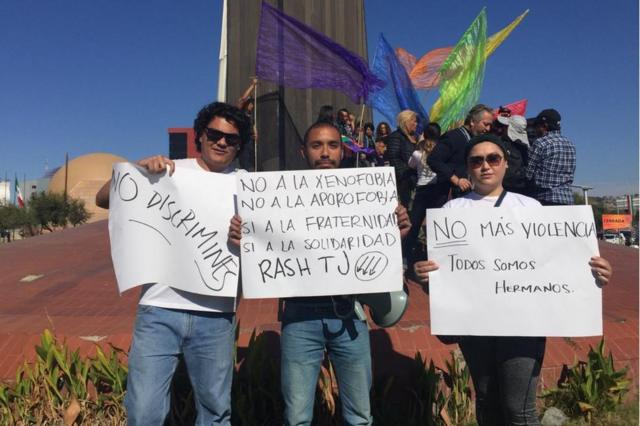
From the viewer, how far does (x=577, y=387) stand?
316 centimetres

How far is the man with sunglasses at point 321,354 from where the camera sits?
2.15m

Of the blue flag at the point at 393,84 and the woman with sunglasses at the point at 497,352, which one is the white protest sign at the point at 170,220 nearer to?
the woman with sunglasses at the point at 497,352

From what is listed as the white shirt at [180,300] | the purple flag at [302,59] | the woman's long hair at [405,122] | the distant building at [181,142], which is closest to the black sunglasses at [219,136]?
the white shirt at [180,300]

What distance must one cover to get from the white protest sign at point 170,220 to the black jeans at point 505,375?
1219mm

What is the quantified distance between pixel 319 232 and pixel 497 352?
100cm

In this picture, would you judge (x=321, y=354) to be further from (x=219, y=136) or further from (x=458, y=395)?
(x=458, y=395)

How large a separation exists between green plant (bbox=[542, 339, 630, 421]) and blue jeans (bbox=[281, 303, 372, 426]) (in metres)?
1.79

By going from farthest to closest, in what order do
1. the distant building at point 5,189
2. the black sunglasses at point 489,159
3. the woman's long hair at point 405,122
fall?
the distant building at point 5,189 < the woman's long hair at point 405,122 < the black sunglasses at point 489,159

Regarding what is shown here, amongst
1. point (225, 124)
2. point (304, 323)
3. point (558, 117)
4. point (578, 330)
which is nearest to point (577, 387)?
point (578, 330)

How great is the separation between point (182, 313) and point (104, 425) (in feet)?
5.15

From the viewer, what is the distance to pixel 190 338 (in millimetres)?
2176

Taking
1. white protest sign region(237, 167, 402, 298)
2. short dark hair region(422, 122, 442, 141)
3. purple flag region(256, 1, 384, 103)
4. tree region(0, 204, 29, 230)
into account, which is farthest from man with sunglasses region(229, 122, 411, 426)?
tree region(0, 204, 29, 230)

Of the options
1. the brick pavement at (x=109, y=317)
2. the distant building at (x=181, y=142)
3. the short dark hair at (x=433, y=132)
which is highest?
the distant building at (x=181, y=142)

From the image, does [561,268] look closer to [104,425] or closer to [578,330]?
[578,330]
